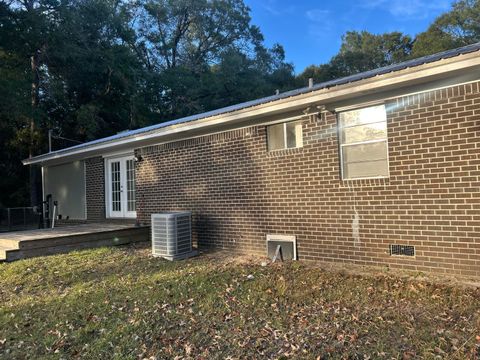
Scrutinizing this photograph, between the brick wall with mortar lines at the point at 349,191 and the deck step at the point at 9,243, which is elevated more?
the brick wall with mortar lines at the point at 349,191

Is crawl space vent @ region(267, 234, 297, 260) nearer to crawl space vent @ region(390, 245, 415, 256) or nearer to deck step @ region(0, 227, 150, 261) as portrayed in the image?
crawl space vent @ region(390, 245, 415, 256)

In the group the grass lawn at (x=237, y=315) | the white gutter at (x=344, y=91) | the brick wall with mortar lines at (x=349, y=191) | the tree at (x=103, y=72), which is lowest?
the grass lawn at (x=237, y=315)

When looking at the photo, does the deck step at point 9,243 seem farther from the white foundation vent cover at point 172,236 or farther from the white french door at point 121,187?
the white french door at point 121,187

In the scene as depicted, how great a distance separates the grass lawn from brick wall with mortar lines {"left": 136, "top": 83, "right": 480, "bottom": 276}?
652 millimetres

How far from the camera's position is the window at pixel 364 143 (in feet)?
21.3

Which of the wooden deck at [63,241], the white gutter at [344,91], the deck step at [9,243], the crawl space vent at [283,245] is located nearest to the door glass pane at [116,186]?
the wooden deck at [63,241]

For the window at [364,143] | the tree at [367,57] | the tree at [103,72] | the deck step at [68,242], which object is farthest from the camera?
the tree at [367,57]

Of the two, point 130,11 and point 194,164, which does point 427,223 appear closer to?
point 194,164

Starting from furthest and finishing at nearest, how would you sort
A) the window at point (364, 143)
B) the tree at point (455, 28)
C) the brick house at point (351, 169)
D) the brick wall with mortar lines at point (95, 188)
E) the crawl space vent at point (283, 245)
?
the tree at point (455, 28) → the brick wall with mortar lines at point (95, 188) → the crawl space vent at point (283, 245) → the window at point (364, 143) → the brick house at point (351, 169)

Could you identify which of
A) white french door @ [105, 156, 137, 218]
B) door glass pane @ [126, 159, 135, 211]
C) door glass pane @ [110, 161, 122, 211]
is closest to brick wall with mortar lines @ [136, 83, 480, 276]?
door glass pane @ [126, 159, 135, 211]

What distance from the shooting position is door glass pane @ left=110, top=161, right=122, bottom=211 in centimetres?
1239

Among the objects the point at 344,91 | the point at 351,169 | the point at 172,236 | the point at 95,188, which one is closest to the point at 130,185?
the point at 95,188

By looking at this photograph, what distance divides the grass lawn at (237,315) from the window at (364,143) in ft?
5.46

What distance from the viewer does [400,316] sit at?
4383 millimetres
